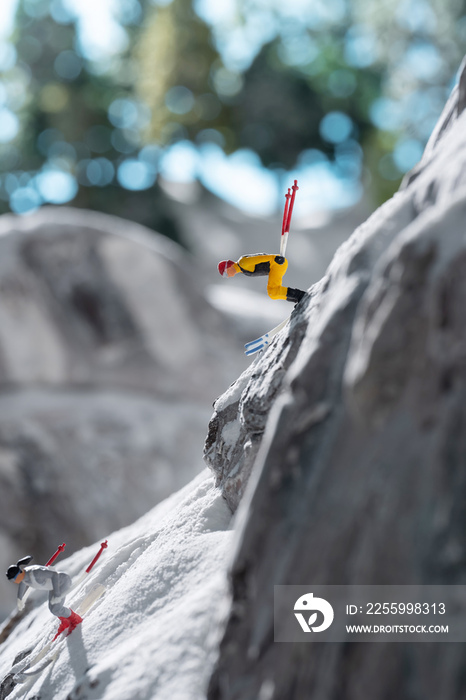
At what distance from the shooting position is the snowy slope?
7.18ft

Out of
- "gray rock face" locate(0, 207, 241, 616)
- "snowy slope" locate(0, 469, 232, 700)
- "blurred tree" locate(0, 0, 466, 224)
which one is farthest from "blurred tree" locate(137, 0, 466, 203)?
"snowy slope" locate(0, 469, 232, 700)

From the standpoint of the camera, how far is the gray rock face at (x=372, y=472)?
1.63 metres

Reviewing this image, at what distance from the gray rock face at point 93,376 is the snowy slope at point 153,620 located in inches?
162

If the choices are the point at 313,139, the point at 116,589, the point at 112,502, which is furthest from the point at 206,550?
the point at 313,139

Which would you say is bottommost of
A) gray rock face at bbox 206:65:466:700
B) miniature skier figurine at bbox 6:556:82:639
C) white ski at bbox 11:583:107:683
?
white ski at bbox 11:583:107:683

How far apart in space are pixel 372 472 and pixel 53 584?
1743mm

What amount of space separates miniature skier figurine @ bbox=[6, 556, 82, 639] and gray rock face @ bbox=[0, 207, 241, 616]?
4.38m

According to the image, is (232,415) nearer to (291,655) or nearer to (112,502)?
(291,655)

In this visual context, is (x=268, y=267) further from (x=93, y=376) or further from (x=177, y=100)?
(x=177, y=100)

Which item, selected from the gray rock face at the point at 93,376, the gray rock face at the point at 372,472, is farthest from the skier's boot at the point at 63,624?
the gray rock face at the point at 93,376

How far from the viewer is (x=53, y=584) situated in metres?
2.85

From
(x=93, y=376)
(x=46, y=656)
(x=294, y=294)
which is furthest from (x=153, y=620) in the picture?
(x=93, y=376)

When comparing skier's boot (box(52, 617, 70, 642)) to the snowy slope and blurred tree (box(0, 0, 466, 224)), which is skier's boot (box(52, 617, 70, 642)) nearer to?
the snowy slope

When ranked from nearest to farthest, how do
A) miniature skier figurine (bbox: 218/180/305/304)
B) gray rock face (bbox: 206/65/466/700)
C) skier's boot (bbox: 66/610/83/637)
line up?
gray rock face (bbox: 206/65/466/700), miniature skier figurine (bbox: 218/180/305/304), skier's boot (bbox: 66/610/83/637)
